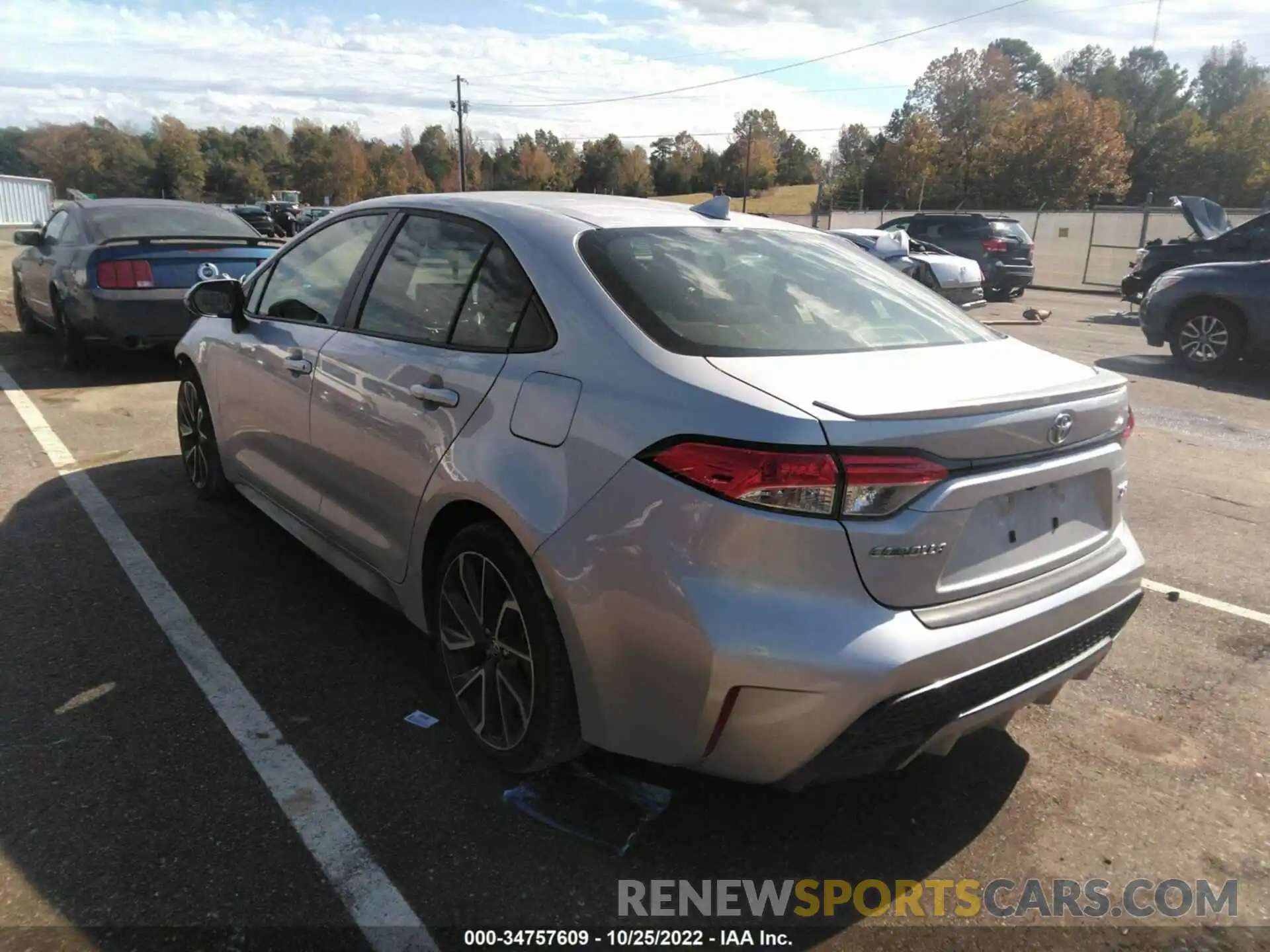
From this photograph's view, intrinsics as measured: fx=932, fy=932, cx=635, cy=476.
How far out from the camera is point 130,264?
7.89 m

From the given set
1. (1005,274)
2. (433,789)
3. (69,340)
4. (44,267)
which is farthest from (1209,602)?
(1005,274)

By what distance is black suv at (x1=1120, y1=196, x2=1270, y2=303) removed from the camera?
12.6 m

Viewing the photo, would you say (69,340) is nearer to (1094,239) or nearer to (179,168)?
(1094,239)

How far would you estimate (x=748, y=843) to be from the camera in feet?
8.44

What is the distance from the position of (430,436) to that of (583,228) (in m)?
0.80

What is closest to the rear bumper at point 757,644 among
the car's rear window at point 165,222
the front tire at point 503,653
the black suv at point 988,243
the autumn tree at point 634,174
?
the front tire at point 503,653

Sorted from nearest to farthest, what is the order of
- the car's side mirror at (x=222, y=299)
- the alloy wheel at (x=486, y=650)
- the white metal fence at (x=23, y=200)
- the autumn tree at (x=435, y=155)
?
1. the alloy wheel at (x=486, y=650)
2. the car's side mirror at (x=222, y=299)
3. the white metal fence at (x=23, y=200)
4. the autumn tree at (x=435, y=155)

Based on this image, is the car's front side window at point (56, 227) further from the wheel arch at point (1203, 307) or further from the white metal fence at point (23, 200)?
the white metal fence at point (23, 200)

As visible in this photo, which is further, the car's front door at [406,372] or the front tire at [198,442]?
the front tire at [198,442]

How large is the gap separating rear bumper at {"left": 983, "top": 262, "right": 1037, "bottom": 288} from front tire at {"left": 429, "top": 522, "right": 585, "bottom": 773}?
18.1 metres

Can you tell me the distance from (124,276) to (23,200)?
39.0 m

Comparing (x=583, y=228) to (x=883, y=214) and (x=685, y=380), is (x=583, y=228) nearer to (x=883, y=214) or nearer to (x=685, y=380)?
(x=685, y=380)

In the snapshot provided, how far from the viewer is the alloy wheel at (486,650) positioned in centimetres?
265

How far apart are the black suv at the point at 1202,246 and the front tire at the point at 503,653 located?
12.1m
